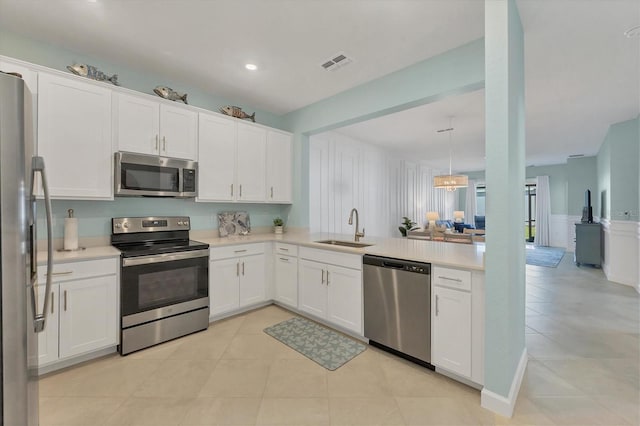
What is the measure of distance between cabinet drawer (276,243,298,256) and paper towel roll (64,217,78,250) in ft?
6.43

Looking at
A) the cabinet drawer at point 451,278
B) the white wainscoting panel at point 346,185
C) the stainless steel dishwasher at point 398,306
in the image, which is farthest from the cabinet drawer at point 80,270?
the white wainscoting panel at point 346,185

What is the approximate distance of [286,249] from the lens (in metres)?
3.40

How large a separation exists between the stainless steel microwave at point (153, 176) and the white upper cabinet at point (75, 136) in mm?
94

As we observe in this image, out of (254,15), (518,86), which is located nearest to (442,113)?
(518,86)

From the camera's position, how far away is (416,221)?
8.25 metres

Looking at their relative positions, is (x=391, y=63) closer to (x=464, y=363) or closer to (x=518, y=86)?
(x=518, y=86)

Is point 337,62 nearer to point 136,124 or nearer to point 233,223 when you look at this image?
point 136,124

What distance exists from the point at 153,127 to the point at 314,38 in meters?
1.80

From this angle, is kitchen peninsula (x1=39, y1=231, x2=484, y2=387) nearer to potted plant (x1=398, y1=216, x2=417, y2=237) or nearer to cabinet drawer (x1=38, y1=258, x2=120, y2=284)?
cabinet drawer (x1=38, y1=258, x2=120, y2=284)

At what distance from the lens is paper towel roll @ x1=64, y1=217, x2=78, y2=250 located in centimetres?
239

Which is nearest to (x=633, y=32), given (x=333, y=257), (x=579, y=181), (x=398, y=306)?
(x=398, y=306)

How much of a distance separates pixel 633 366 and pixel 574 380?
0.68m

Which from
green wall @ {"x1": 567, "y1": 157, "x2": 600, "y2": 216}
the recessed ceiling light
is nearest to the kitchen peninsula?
the recessed ceiling light

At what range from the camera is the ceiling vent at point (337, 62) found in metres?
2.63
